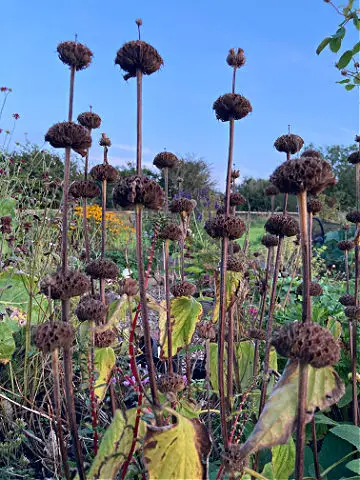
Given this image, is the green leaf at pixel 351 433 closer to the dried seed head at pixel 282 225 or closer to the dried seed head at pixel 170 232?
the dried seed head at pixel 282 225

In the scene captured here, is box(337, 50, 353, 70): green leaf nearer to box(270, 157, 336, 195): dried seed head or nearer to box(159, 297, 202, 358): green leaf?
box(159, 297, 202, 358): green leaf

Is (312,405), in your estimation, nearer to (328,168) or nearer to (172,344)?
(328,168)

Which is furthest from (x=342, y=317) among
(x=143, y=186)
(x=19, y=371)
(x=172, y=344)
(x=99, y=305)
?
(x=143, y=186)

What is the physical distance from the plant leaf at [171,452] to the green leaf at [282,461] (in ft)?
1.74

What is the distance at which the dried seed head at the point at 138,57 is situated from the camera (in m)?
0.91

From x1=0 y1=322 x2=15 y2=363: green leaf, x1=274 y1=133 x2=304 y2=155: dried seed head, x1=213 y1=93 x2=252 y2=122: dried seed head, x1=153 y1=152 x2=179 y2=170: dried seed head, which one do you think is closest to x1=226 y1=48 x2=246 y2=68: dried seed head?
x1=213 y1=93 x2=252 y2=122: dried seed head

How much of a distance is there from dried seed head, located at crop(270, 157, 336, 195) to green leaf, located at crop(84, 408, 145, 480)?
492mm

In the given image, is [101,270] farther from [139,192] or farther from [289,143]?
[289,143]

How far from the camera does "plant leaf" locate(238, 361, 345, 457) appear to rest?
29.7 inches

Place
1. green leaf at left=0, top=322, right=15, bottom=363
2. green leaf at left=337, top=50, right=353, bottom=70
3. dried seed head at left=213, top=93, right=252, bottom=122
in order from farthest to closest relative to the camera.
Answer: green leaf at left=0, top=322, right=15, bottom=363 → green leaf at left=337, top=50, right=353, bottom=70 → dried seed head at left=213, top=93, right=252, bottom=122

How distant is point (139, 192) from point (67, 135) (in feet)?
0.81

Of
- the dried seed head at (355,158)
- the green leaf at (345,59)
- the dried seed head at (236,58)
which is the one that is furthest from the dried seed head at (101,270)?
the green leaf at (345,59)

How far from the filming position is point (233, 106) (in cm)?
111

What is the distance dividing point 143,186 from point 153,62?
281mm
